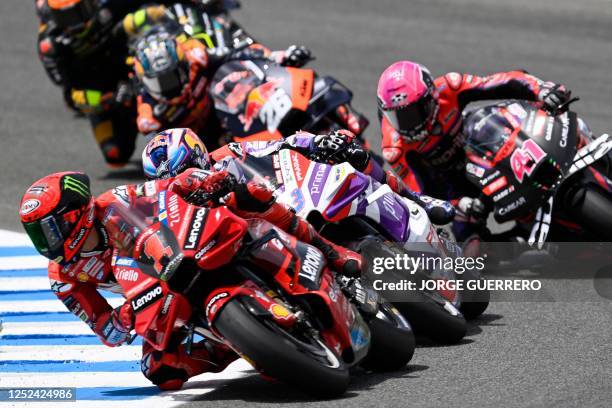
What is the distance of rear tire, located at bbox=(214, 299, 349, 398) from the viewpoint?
21.1 ft

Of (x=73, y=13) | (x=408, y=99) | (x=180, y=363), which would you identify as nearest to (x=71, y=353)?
(x=180, y=363)

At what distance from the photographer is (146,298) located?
6805mm

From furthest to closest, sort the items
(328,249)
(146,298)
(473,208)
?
(473,208) → (328,249) → (146,298)

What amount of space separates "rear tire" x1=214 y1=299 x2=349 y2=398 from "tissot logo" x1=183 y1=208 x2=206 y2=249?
34 centimetres


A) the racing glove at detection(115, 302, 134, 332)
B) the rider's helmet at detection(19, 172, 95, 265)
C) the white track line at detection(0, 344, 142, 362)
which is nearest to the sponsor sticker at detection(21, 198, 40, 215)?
the rider's helmet at detection(19, 172, 95, 265)

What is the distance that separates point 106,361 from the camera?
8148 millimetres

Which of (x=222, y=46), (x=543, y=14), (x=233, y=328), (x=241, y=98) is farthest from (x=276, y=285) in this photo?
(x=543, y=14)

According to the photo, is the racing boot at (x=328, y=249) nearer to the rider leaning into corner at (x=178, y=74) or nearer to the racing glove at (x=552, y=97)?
the racing glove at (x=552, y=97)

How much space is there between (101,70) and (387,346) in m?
8.14

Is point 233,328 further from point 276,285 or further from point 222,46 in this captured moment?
point 222,46

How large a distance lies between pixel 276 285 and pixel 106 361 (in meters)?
1.62

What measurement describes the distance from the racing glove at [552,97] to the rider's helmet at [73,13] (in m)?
6.10

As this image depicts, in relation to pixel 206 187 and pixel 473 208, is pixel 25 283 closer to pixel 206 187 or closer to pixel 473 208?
pixel 473 208

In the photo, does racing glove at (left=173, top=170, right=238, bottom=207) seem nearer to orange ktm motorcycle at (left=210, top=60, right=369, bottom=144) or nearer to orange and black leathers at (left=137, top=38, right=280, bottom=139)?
orange ktm motorcycle at (left=210, top=60, right=369, bottom=144)
